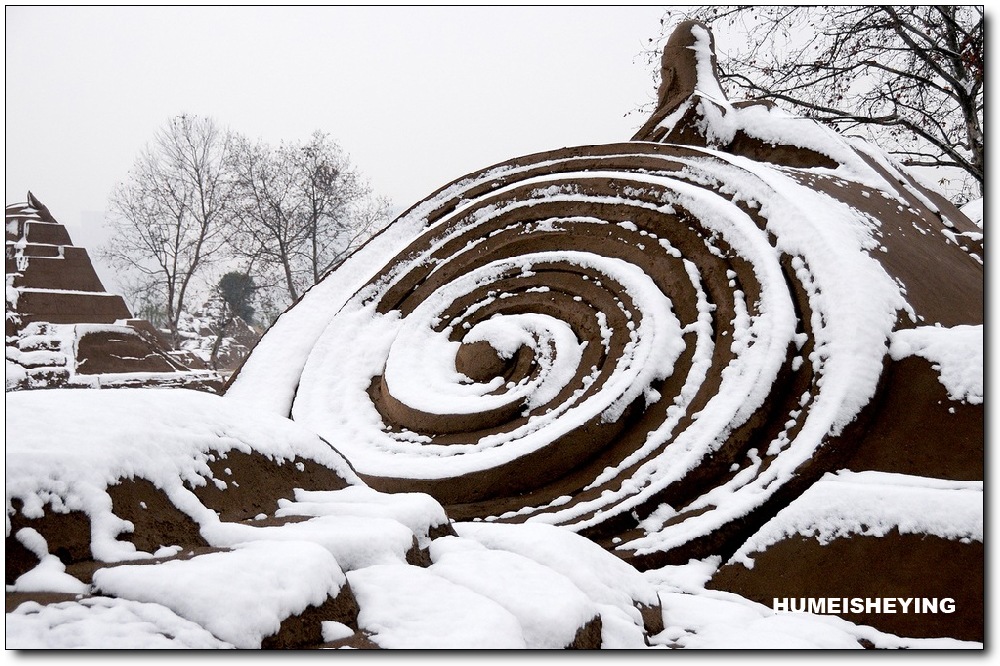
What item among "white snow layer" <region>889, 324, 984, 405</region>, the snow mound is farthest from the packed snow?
"white snow layer" <region>889, 324, 984, 405</region>

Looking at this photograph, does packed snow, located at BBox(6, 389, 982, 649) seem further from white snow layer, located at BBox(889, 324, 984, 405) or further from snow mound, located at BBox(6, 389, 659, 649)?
white snow layer, located at BBox(889, 324, 984, 405)

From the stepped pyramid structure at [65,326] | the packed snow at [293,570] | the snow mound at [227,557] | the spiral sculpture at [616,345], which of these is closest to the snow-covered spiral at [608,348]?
the spiral sculpture at [616,345]

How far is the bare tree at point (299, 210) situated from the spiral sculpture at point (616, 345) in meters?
6.54

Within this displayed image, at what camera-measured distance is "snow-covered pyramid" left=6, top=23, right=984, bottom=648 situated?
3.38 ft

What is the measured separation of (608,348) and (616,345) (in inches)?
1.3

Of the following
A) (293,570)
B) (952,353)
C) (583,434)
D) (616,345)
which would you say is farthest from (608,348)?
(293,570)

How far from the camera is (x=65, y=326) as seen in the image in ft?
23.8

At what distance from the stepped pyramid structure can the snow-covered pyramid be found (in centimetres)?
448

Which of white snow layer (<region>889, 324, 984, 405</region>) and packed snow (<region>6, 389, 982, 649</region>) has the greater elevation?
white snow layer (<region>889, 324, 984, 405</region>)

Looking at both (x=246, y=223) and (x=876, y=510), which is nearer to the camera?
(x=876, y=510)

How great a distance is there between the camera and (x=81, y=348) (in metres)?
6.97

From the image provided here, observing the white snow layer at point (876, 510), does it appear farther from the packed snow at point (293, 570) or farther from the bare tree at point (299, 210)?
the bare tree at point (299, 210)

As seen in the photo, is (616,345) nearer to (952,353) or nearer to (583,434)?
(583,434)

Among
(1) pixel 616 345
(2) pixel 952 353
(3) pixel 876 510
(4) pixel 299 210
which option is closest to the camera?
(3) pixel 876 510
